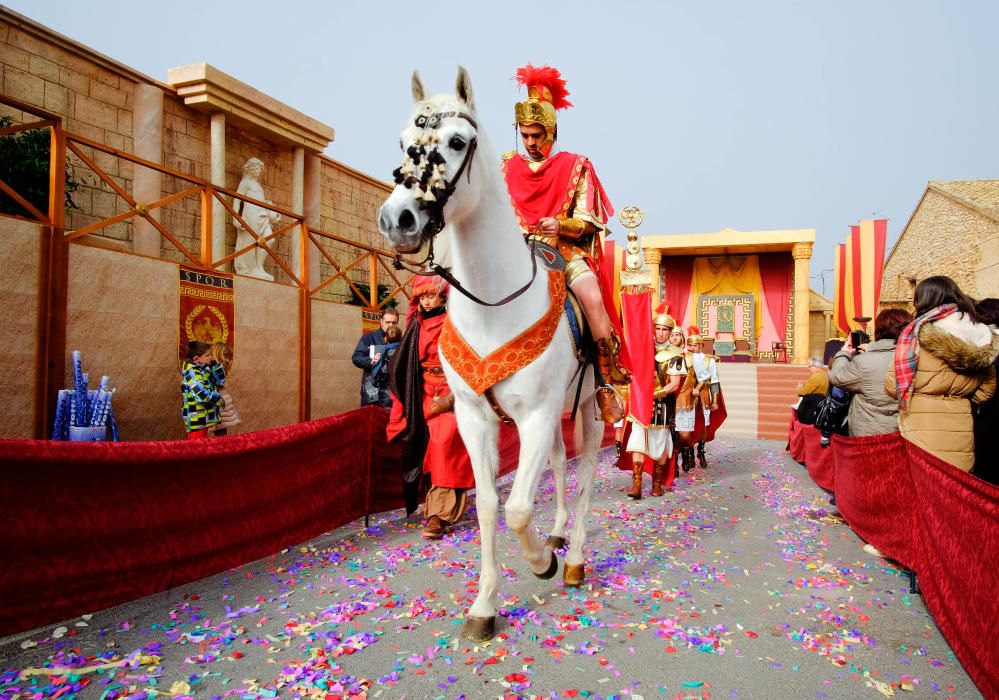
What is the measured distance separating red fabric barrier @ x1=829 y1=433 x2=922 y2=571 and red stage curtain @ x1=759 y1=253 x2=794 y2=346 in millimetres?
18798

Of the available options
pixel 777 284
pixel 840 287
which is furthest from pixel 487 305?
pixel 777 284

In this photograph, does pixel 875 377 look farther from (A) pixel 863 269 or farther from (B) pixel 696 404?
(A) pixel 863 269

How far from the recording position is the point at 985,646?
196cm

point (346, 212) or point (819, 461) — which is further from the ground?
point (346, 212)

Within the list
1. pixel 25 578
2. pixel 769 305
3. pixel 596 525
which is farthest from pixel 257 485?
pixel 769 305

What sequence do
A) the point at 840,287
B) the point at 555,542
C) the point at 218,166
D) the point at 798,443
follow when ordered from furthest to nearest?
the point at 840,287
the point at 218,166
the point at 798,443
the point at 555,542

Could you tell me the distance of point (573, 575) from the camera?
308 centimetres

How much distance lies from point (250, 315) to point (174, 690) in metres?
4.67

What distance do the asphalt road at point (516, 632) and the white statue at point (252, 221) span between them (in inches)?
237

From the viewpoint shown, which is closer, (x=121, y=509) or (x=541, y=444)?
(x=541, y=444)

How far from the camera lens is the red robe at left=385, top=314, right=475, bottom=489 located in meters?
4.32

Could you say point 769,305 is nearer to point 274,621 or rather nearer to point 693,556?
point 693,556

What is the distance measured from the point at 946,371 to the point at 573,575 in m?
2.52

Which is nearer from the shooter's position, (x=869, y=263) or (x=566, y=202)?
(x=566, y=202)
